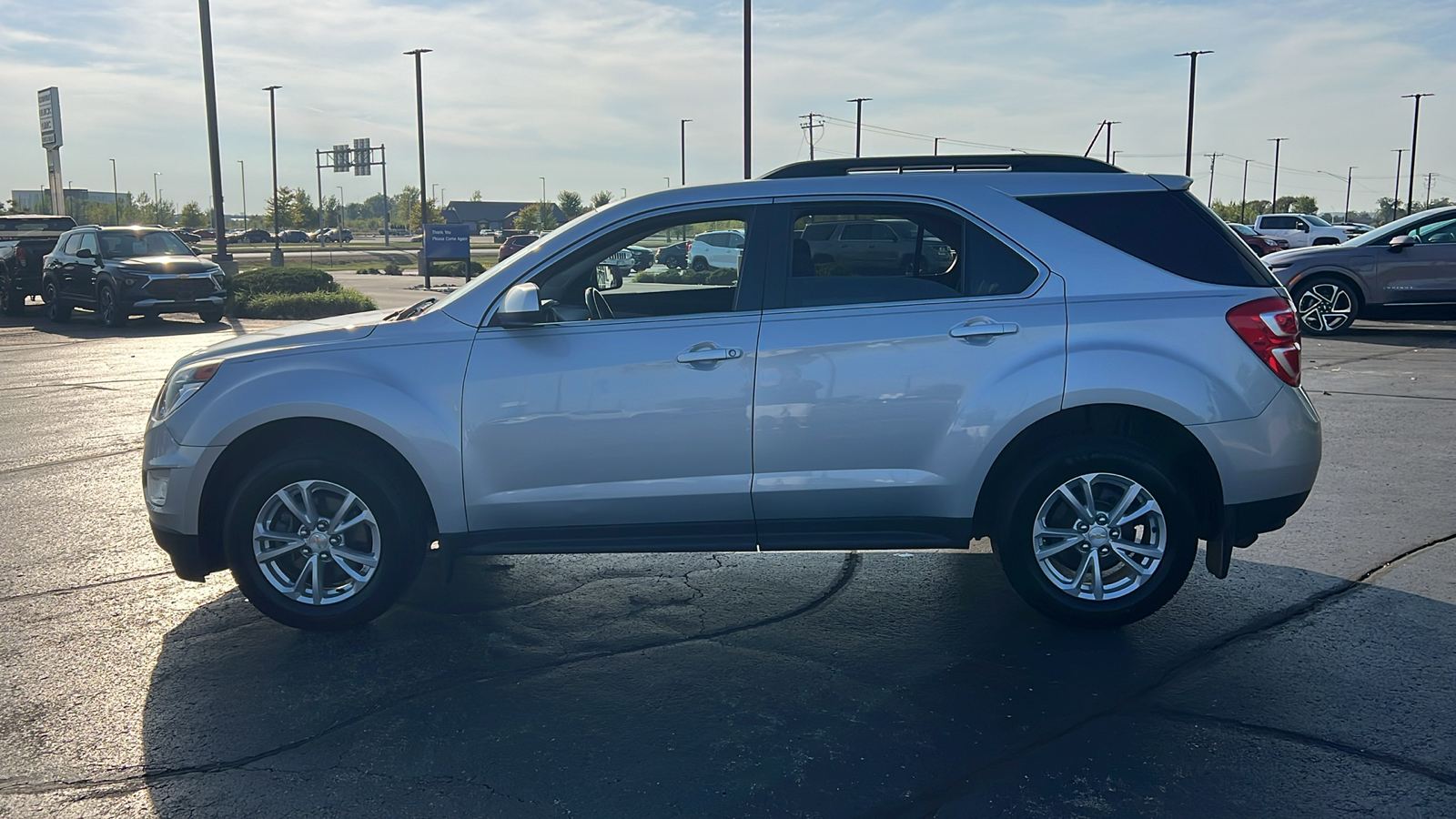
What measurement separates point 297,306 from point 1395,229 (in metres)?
18.5

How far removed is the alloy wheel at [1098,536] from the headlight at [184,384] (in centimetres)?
349

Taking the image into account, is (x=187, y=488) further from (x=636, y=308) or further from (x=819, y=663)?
(x=819, y=663)

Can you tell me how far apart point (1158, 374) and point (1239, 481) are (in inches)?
21.5

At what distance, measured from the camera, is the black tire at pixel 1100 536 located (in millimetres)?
4676

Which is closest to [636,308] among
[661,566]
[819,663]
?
[661,566]

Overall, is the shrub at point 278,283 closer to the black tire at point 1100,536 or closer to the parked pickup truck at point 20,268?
the parked pickup truck at point 20,268

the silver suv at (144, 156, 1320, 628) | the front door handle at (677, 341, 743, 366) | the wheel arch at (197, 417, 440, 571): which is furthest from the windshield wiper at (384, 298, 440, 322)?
the front door handle at (677, 341, 743, 366)

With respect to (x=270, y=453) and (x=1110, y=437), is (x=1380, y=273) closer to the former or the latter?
(x=1110, y=437)

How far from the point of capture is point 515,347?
4.75 metres

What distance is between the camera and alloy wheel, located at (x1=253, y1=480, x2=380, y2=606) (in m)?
4.81

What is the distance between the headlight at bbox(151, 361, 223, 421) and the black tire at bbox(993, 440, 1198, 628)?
11.0ft

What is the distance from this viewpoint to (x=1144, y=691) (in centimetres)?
421

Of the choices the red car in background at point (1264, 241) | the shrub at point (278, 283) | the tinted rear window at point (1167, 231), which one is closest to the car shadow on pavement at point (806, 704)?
the tinted rear window at point (1167, 231)

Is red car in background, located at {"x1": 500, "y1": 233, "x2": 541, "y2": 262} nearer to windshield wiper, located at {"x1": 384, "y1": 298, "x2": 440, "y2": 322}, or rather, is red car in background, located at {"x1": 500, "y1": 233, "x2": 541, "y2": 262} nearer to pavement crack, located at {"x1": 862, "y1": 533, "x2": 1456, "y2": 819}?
windshield wiper, located at {"x1": 384, "y1": 298, "x2": 440, "y2": 322}
